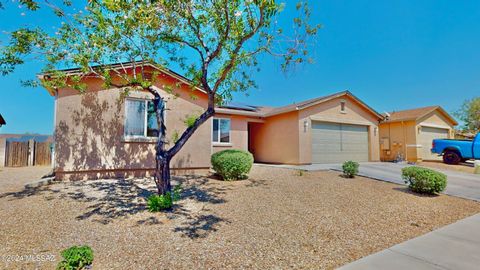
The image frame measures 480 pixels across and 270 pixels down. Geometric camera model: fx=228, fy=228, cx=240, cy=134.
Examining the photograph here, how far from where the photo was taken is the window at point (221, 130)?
1449 cm

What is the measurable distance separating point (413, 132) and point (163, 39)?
63.1ft

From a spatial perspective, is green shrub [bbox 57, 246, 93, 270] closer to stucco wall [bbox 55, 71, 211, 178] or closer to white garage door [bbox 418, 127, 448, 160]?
stucco wall [bbox 55, 71, 211, 178]

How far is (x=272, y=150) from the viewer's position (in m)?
16.3

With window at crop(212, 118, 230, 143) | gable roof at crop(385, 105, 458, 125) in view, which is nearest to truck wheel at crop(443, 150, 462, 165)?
gable roof at crop(385, 105, 458, 125)

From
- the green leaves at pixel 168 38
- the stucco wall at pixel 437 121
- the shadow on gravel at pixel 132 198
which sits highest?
the green leaves at pixel 168 38

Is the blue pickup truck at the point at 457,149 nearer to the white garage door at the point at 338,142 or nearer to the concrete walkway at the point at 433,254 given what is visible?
the white garage door at the point at 338,142

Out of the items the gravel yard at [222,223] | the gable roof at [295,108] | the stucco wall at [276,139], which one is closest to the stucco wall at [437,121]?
the gable roof at [295,108]

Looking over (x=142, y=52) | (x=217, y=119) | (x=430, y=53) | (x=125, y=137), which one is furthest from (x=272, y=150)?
(x=430, y=53)

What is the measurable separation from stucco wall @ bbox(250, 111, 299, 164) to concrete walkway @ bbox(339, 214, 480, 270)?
9700 mm

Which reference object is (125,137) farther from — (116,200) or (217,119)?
(217,119)

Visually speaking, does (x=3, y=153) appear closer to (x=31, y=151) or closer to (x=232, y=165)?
(x=31, y=151)

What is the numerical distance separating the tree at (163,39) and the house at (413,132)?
15194mm

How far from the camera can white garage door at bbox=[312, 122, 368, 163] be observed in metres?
14.8

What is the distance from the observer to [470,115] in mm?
28688
